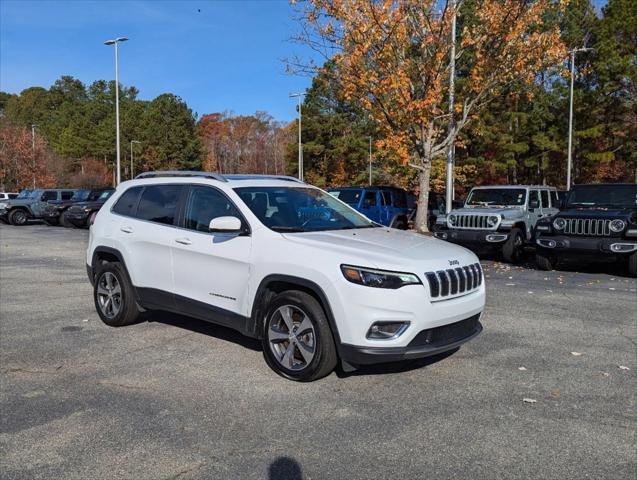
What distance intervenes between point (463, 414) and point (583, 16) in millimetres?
42167

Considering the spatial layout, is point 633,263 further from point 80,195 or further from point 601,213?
point 80,195

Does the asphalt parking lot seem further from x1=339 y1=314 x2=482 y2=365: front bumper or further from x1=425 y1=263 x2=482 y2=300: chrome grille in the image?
x1=425 y1=263 x2=482 y2=300: chrome grille

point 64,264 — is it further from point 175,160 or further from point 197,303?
point 175,160

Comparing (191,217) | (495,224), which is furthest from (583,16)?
(191,217)

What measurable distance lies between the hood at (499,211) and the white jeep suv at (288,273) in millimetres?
7949

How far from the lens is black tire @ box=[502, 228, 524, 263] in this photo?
13.0 m

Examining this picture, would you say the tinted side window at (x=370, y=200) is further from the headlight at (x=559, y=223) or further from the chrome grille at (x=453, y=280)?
the chrome grille at (x=453, y=280)

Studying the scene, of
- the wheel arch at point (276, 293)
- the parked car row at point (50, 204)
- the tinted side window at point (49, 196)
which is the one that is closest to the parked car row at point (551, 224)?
the wheel arch at point (276, 293)

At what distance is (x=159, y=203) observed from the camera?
627 centimetres

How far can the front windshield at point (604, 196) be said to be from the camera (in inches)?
464

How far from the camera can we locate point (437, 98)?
16797 millimetres

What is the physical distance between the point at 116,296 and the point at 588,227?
347 inches

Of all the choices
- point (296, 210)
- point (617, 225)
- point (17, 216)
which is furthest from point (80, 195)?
point (296, 210)

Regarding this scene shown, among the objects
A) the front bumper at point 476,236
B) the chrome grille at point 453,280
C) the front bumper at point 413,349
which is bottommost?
the front bumper at point 413,349
